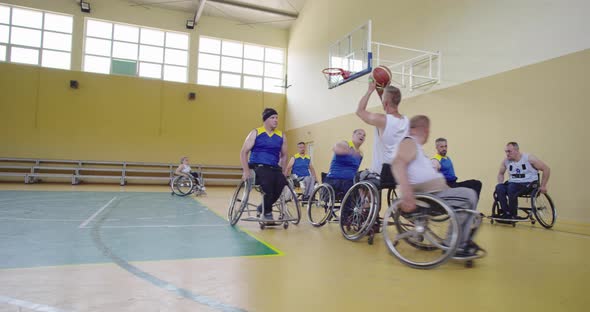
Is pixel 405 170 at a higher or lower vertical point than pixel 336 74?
lower

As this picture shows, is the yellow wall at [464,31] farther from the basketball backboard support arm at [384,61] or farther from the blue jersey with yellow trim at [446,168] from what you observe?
the blue jersey with yellow trim at [446,168]

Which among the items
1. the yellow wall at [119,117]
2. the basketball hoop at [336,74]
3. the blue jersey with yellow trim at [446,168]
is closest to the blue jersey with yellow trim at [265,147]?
the blue jersey with yellow trim at [446,168]

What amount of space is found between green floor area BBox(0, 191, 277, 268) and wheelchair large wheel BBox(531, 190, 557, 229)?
3388 mm

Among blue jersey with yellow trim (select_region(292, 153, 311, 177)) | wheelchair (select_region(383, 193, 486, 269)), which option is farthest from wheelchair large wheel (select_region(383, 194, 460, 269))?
blue jersey with yellow trim (select_region(292, 153, 311, 177))

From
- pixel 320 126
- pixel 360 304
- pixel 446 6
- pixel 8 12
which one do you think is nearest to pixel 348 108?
pixel 320 126

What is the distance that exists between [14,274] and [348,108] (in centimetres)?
785

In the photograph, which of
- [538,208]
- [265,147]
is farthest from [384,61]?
[265,147]

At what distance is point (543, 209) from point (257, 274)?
4.00 meters

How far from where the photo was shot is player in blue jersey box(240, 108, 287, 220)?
3400 mm

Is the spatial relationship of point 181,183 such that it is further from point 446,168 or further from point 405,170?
point 405,170

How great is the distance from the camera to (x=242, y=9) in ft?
38.4

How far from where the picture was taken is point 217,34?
40.7 feet

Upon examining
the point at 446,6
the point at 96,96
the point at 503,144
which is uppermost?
the point at 446,6

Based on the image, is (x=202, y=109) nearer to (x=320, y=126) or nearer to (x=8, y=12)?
(x=320, y=126)
